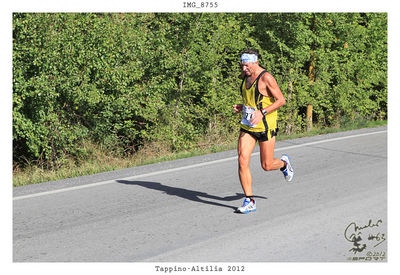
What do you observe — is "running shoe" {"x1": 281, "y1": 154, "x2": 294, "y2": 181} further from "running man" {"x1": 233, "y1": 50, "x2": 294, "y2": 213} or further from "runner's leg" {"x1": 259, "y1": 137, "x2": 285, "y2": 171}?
"running man" {"x1": 233, "y1": 50, "x2": 294, "y2": 213}

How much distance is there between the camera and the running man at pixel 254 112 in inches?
247

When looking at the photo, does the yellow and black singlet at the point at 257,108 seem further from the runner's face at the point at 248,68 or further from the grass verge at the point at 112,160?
the grass verge at the point at 112,160

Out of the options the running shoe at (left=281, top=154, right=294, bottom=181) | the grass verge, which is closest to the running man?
the running shoe at (left=281, top=154, right=294, bottom=181)

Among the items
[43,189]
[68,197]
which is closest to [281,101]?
[68,197]

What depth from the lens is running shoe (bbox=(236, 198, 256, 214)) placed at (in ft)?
20.9

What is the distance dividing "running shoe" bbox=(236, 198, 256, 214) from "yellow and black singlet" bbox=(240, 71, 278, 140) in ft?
2.80

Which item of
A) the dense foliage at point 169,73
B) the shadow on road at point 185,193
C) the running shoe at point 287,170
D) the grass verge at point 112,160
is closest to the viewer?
the shadow on road at point 185,193

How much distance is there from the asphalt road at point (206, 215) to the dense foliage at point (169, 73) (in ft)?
8.30

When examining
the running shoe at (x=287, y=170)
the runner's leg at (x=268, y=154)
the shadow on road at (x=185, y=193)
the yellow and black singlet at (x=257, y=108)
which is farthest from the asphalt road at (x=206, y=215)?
the yellow and black singlet at (x=257, y=108)

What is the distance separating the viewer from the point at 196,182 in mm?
7875

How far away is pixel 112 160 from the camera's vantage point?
1073 cm

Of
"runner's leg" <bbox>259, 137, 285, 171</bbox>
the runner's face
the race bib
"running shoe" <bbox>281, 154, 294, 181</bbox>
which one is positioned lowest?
"running shoe" <bbox>281, 154, 294, 181</bbox>

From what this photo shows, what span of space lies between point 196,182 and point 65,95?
13.2 ft

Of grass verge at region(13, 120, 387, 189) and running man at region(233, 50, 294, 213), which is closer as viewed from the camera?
running man at region(233, 50, 294, 213)
